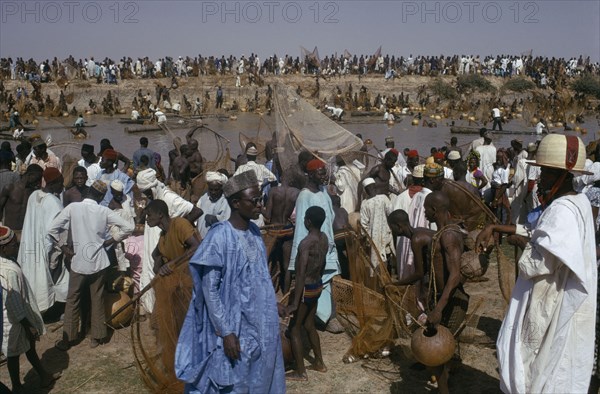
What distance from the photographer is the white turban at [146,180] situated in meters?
6.35

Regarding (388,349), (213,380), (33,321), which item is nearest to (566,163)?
(213,380)

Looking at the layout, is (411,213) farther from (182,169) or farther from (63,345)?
(182,169)

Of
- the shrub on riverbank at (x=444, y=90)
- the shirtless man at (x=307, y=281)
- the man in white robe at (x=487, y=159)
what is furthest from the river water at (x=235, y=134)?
the shirtless man at (x=307, y=281)

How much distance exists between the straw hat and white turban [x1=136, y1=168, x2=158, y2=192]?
4326 millimetres

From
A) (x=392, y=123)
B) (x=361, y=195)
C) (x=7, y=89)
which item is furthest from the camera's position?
(x=7, y=89)

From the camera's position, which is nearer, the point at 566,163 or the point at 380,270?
the point at 566,163

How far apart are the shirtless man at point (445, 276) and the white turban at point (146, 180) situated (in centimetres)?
321

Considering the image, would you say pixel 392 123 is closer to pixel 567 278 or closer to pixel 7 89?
pixel 7 89

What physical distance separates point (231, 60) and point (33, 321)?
136 ft

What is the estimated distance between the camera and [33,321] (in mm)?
4574

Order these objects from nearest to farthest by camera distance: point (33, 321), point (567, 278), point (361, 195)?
1. point (567, 278)
2. point (33, 321)
3. point (361, 195)

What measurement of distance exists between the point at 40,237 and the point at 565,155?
16.7ft

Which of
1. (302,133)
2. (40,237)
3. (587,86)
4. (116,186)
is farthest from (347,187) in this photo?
(587,86)

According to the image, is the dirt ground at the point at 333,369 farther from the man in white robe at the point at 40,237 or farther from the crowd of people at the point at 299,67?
the crowd of people at the point at 299,67
